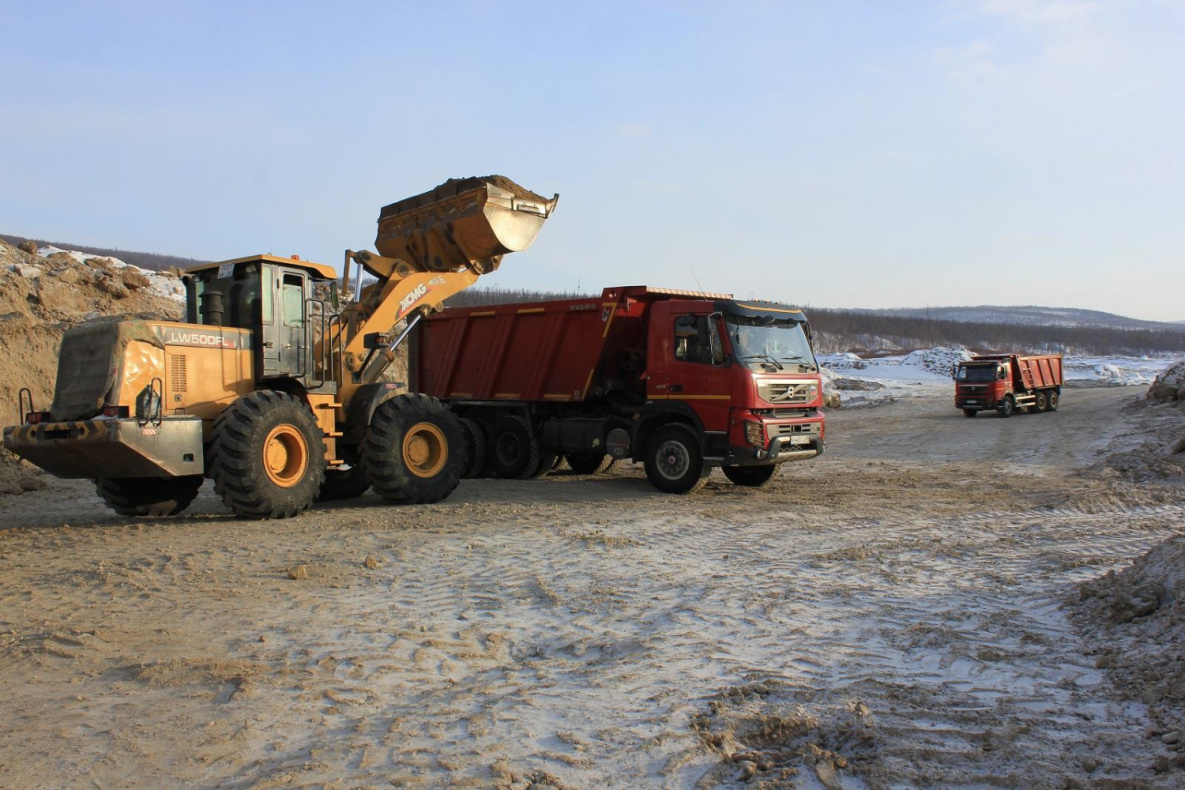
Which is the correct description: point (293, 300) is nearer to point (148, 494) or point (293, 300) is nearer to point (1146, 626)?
point (148, 494)

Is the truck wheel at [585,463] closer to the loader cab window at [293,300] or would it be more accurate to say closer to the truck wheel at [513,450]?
the truck wheel at [513,450]

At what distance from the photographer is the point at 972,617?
605 centimetres

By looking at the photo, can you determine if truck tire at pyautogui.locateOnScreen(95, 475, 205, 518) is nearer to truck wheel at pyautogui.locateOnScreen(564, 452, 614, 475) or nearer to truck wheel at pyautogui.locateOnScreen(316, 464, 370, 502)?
truck wheel at pyautogui.locateOnScreen(316, 464, 370, 502)

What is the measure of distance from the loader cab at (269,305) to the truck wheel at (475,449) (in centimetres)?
431

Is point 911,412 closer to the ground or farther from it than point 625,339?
closer to the ground

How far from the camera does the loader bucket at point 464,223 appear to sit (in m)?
11.7

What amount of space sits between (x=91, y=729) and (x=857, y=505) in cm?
882

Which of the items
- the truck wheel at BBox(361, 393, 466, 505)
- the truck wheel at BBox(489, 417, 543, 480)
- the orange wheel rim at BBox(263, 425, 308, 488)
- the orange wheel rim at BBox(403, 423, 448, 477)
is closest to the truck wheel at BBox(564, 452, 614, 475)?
the truck wheel at BBox(489, 417, 543, 480)

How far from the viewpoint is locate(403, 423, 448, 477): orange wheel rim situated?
36.4ft

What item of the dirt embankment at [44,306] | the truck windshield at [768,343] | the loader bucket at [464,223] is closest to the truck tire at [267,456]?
the loader bucket at [464,223]

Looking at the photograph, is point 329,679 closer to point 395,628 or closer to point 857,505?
point 395,628

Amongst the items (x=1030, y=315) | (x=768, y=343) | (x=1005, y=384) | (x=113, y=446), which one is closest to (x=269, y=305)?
(x=113, y=446)

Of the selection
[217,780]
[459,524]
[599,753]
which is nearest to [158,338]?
[459,524]

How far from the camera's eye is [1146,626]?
213 inches
